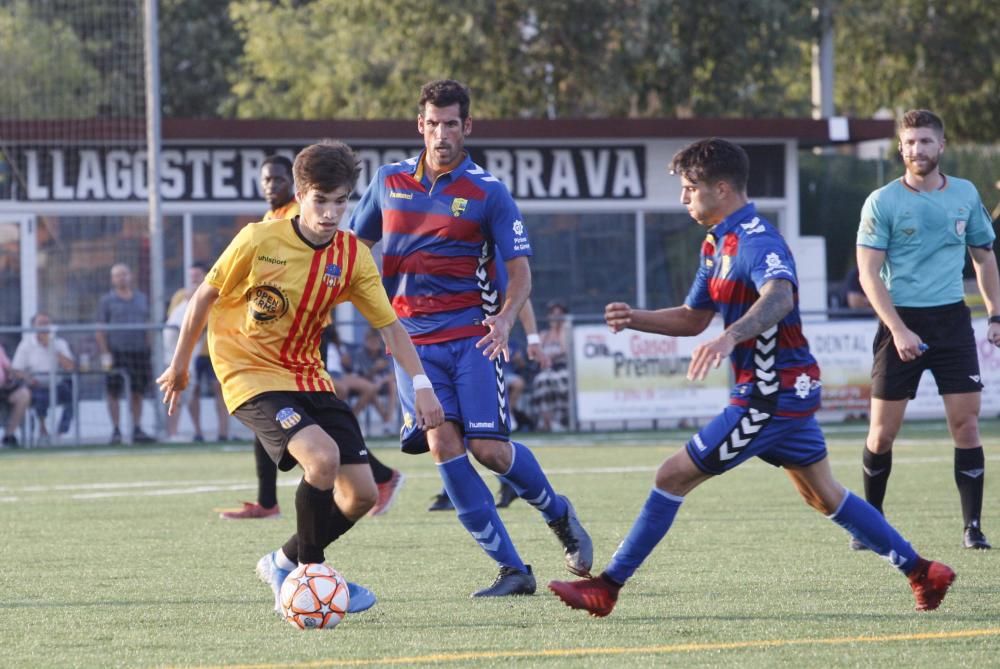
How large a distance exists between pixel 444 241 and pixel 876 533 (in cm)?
222

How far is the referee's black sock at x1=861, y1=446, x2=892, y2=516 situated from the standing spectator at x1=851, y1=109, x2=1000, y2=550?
17 cm

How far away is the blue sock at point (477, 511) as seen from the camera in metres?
7.17

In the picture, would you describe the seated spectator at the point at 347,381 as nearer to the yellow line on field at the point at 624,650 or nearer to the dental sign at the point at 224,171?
the dental sign at the point at 224,171

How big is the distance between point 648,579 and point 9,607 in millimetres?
2697

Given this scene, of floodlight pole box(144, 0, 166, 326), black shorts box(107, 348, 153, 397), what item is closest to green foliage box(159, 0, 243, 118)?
floodlight pole box(144, 0, 166, 326)

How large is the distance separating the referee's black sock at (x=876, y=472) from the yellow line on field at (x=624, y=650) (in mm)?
2819

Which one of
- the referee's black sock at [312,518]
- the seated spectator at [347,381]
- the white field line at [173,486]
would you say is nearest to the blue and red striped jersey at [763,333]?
the referee's black sock at [312,518]

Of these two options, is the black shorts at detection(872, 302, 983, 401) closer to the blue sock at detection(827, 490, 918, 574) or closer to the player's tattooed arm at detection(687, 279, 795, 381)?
the blue sock at detection(827, 490, 918, 574)

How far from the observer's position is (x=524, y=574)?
23.4 feet

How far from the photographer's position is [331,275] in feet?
21.7

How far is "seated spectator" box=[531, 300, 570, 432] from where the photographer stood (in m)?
19.2

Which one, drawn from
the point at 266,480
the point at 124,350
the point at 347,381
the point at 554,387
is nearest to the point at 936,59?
the point at 554,387

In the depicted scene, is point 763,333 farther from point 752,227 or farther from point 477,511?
point 477,511

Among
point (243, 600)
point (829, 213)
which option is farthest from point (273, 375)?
point (829, 213)
